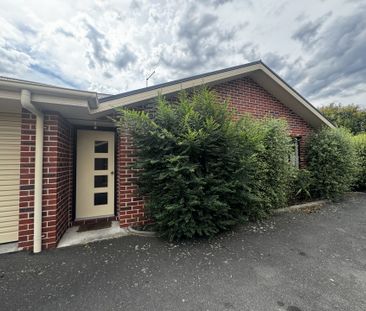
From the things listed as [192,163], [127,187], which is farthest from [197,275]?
[127,187]

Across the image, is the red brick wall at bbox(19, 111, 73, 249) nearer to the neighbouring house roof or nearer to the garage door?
the garage door

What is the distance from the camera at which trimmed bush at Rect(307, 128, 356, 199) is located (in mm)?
5789

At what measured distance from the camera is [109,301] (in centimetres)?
184

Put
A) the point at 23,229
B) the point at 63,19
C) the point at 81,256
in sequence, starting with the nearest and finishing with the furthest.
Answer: the point at 81,256, the point at 23,229, the point at 63,19

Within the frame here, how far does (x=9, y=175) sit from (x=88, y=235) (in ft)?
5.72

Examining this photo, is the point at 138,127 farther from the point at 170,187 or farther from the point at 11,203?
the point at 11,203

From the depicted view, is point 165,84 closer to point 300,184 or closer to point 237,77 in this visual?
point 237,77

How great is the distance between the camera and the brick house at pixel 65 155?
2857 millimetres

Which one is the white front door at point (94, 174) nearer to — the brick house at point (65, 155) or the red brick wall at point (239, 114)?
the brick house at point (65, 155)

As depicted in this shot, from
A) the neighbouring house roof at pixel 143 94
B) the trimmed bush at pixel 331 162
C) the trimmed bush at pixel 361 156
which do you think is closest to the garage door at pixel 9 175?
the neighbouring house roof at pixel 143 94

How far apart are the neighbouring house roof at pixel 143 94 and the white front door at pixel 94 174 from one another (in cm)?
79

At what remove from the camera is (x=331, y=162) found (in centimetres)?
580

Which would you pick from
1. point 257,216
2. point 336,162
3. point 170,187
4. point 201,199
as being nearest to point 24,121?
point 170,187

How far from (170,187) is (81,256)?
176 centimetres
